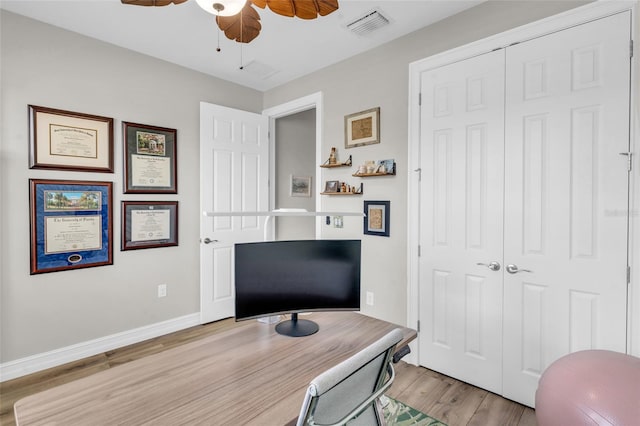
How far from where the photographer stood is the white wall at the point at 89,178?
238 centimetres

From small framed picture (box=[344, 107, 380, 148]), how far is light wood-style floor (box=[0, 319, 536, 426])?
1890 millimetres

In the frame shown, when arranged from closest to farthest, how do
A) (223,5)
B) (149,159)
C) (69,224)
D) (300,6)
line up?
(223,5) < (300,6) < (69,224) < (149,159)

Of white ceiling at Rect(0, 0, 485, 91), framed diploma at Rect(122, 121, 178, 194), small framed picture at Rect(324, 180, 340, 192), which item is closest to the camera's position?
white ceiling at Rect(0, 0, 485, 91)

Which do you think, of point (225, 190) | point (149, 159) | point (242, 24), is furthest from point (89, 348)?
point (242, 24)

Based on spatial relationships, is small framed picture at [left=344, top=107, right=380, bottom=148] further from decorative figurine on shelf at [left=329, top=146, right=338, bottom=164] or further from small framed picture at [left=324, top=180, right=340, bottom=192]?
small framed picture at [left=324, top=180, right=340, bottom=192]

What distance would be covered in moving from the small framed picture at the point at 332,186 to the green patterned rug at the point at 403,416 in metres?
1.84

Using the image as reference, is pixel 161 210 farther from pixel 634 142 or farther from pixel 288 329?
pixel 634 142

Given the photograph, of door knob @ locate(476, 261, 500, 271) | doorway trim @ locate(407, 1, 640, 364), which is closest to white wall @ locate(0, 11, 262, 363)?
doorway trim @ locate(407, 1, 640, 364)

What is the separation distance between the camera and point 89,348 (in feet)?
9.00

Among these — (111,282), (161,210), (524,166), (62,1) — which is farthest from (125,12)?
(524,166)

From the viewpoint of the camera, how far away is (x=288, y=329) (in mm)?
1515

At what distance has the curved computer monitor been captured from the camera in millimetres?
1457

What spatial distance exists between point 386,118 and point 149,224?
7.99ft

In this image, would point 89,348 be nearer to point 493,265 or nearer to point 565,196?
point 493,265
